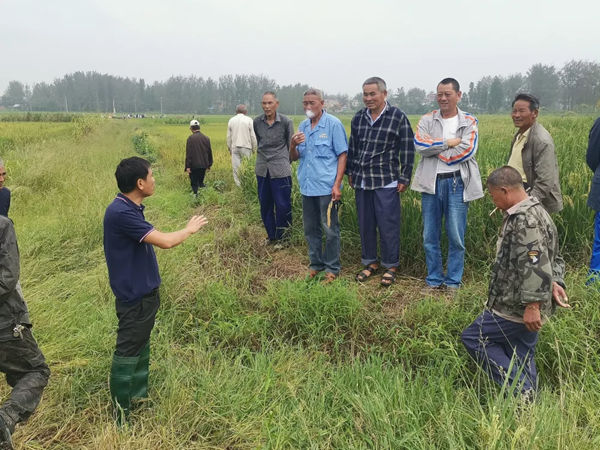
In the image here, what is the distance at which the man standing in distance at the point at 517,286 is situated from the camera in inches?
80.7

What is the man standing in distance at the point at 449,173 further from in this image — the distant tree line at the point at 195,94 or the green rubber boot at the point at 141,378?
the distant tree line at the point at 195,94

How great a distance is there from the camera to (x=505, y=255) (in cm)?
222

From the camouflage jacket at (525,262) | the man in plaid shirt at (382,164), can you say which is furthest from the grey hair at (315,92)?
the camouflage jacket at (525,262)

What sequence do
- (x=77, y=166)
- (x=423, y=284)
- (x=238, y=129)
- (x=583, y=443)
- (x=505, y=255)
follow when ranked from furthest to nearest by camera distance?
(x=77, y=166) < (x=238, y=129) < (x=423, y=284) < (x=505, y=255) < (x=583, y=443)

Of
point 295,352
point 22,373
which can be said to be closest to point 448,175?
point 295,352

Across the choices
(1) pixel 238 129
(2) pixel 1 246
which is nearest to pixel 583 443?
(2) pixel 1 246

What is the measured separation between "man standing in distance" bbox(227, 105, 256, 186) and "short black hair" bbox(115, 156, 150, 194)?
559 cm

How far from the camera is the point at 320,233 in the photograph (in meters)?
4.20

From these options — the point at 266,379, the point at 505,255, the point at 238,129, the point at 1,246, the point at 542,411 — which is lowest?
the point at 266,379

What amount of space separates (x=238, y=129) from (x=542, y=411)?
695cm

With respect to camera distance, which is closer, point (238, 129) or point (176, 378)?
point (176, 378)

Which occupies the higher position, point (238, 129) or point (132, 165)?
point (238, 129)

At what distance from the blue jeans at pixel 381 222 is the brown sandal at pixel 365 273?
0.05 metres

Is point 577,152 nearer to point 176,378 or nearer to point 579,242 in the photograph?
point 579,242
